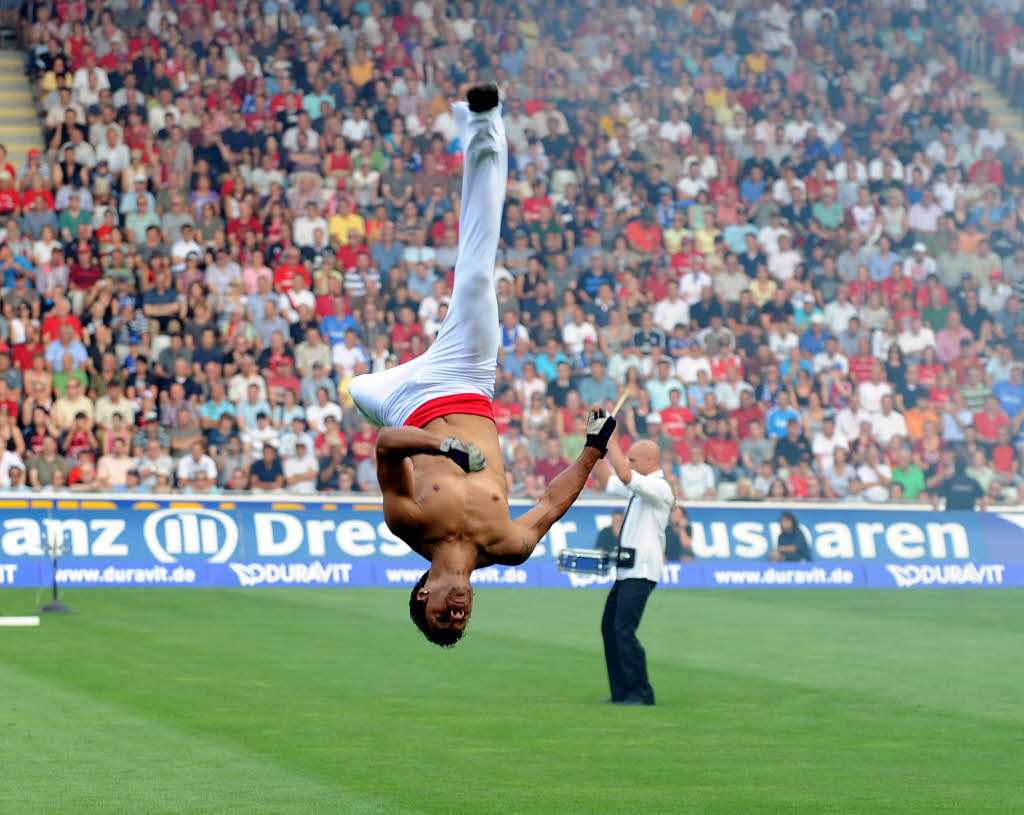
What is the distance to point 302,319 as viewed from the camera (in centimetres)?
2602

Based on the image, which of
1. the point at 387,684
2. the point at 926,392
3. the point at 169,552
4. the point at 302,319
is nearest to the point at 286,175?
the point at 302,319

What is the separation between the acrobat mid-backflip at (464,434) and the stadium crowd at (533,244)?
45.8 ft

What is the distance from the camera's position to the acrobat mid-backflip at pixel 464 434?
9000mm

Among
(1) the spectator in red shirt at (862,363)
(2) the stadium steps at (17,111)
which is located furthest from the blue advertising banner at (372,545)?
(2) the stadium steps at (17,111)

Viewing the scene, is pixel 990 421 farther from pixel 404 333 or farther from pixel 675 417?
pixel 404 333

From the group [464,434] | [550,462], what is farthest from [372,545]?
[464,434]

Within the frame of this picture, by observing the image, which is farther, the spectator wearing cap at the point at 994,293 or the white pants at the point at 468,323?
the spectator wearing cap at the point at 994,293

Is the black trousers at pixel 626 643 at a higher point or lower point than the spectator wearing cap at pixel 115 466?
lower

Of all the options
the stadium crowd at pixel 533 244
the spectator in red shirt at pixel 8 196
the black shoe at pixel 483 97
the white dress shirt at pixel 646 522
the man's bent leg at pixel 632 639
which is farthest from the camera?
the spectator in red shirt at pixel 8 196

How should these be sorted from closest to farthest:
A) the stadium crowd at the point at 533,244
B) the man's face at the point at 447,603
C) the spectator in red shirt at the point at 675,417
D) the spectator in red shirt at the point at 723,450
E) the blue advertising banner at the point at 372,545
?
the man's face at the point at 447,603
the blue advertising banner at the point at 372,545
the stadium crowd at the point at 533,244
the spectator in red shirt at the point at 723,450
the spectator in red shirt at the point at 675,417

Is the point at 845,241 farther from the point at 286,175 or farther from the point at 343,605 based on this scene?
the point at 343,605

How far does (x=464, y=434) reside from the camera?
30.9 feet

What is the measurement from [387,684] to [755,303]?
15.3 meters

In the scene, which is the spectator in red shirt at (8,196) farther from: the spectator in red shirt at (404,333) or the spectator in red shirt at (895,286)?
the spectator in red shirt at (895,286)
